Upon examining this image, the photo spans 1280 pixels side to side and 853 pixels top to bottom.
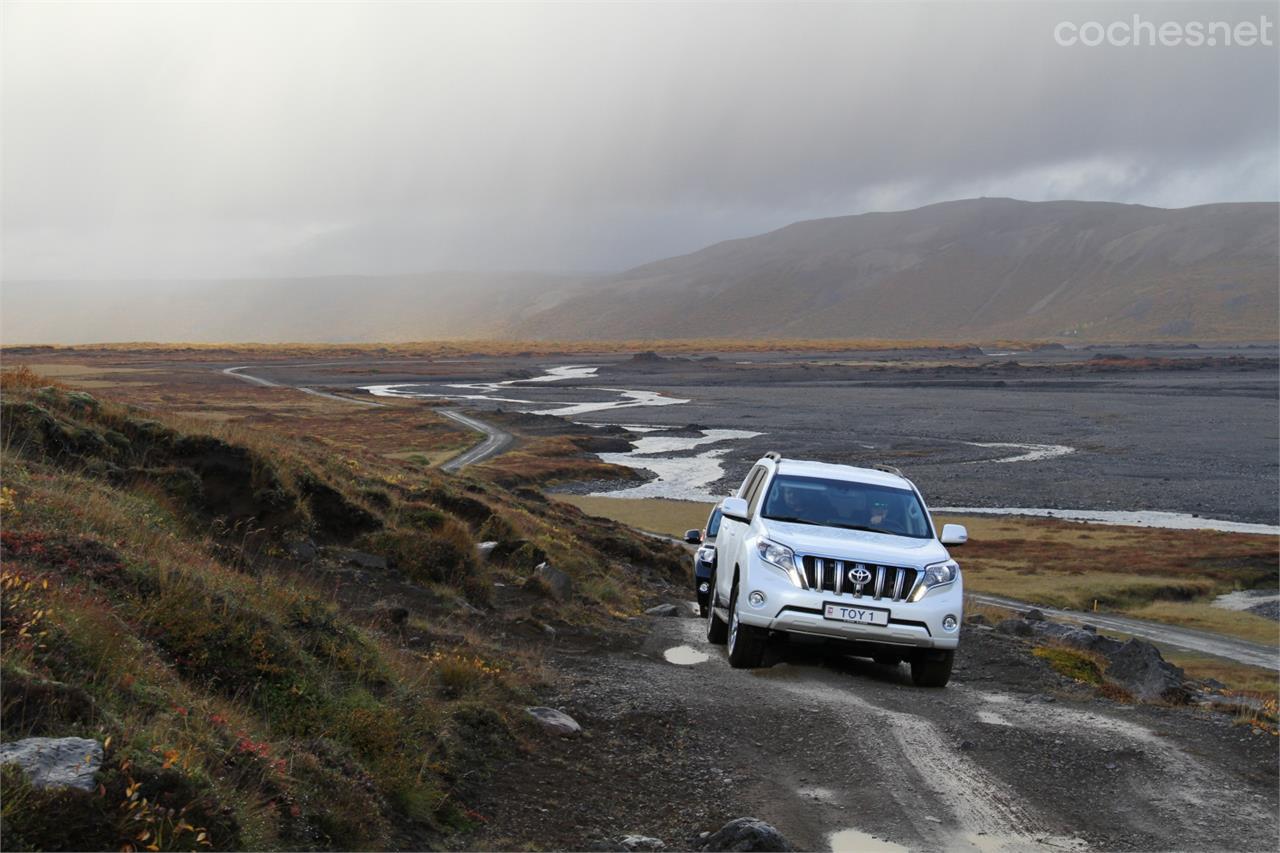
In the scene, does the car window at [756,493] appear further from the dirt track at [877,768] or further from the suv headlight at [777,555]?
the dirt track at [877,768]

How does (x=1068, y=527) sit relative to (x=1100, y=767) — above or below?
below

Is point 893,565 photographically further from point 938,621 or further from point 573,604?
point 573,604

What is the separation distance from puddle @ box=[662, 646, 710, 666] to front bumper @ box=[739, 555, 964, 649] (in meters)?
2.13

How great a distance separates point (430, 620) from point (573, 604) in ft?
12.9

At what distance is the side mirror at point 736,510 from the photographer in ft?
42.4

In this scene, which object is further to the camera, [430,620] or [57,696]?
[430,620]

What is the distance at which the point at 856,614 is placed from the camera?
37.5 feet

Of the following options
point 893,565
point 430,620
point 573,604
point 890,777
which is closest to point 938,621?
point 893,565

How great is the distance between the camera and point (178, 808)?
5234 mm

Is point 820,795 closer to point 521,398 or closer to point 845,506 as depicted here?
point 845,506

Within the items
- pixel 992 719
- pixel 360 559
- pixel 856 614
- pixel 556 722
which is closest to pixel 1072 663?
pixel 992 719

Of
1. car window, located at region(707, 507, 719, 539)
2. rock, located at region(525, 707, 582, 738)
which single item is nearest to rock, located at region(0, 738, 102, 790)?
rock, located at region(525, 707, 582, 738)

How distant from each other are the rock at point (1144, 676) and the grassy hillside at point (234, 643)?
23.1 feet

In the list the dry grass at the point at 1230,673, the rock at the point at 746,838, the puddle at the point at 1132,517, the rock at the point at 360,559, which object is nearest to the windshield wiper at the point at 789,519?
the rock at the point at 746,838
